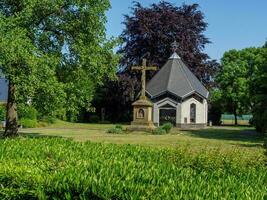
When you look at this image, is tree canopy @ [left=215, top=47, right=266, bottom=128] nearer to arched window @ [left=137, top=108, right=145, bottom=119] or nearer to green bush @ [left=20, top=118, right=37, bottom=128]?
arched window @ [left=137, top=108, right=145, bottom=119]

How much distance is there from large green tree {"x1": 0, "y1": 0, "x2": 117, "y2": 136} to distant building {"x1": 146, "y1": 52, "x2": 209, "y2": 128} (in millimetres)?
28907

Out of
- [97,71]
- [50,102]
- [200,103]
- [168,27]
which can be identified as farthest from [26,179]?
[168,27]

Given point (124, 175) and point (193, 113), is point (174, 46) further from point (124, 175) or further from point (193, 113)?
point (124, 175)

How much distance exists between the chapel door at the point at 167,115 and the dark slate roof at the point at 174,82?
1851 millimetres

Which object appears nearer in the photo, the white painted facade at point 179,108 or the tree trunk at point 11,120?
the tree trunk at point 11,120

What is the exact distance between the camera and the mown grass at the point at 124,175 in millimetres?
6066

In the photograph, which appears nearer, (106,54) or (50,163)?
(50,163)

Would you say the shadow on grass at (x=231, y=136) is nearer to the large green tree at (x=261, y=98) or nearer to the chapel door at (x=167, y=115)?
the large green tree at (x=261, y=98)

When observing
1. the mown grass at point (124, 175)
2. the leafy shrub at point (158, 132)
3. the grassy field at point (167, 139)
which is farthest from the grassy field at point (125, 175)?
the leafy shrub at point (158, 132)

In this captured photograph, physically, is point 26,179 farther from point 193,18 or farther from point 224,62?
point 224,62

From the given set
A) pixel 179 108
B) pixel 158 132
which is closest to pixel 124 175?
Answer: pixel 158 132

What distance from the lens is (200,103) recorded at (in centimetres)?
5897

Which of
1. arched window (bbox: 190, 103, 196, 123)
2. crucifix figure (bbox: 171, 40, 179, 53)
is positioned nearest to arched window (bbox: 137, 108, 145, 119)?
arched window (bbox: 190, 103, 196, 123)

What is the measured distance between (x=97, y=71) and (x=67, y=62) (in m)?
1.64
